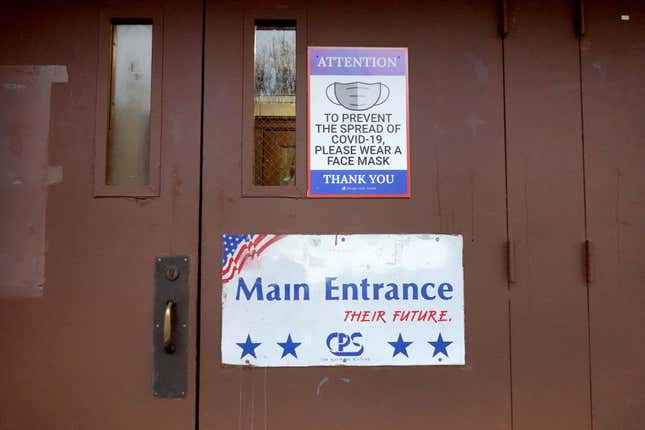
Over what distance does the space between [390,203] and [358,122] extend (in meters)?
0.41

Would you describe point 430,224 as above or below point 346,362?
above

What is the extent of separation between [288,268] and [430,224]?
686 millimetres

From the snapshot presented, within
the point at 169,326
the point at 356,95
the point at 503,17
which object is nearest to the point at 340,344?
the point at 169,326

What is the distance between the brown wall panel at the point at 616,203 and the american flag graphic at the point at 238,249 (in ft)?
5.06

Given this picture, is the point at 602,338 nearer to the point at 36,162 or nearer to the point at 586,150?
the point at 586,150

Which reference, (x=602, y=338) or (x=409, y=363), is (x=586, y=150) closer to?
(x=602, y=338)

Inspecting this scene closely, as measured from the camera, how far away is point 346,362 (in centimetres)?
238

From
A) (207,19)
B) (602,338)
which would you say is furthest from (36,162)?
(602,338)

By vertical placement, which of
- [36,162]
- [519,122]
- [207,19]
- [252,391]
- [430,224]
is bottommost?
[252,391]

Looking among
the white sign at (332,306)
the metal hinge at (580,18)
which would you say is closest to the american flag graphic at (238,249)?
the white sign at (332,306)

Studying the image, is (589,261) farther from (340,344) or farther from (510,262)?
(340,344)

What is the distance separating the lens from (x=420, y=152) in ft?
8.01

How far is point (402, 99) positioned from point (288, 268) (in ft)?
3.14

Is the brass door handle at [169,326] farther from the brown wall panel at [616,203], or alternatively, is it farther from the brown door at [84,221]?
the brown wall panel at [616,203]
